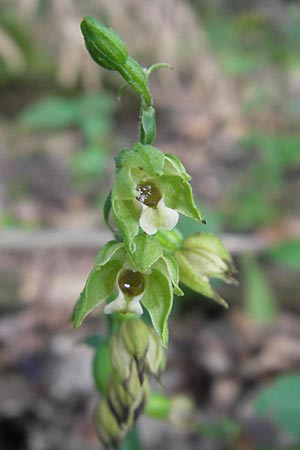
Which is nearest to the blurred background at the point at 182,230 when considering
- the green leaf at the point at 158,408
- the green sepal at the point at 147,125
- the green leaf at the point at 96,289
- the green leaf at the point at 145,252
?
the green leaf at the point at 158,408

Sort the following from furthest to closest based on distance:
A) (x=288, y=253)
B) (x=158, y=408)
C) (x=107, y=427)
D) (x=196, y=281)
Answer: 1. (x=288, y=253)
2. (x=158, y=408)
3. (x=107, y=427)
4. (x=196, y=281)

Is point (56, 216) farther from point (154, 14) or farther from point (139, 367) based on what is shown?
point (139, 367)

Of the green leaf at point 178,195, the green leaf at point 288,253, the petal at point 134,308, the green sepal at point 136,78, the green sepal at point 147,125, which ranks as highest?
the green sepal at point 136,78

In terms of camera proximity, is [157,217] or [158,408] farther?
[158,408]

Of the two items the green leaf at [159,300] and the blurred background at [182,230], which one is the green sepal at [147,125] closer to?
the green leaf at [159,300]

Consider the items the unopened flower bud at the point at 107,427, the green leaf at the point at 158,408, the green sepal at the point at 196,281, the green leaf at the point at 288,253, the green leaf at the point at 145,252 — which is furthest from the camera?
the green leaf at the point at 288,253

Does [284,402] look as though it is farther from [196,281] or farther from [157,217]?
[157,217]

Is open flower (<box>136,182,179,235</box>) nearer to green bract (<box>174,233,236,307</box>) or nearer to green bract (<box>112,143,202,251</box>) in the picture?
green bract (<box>112,143,202,251</box>)

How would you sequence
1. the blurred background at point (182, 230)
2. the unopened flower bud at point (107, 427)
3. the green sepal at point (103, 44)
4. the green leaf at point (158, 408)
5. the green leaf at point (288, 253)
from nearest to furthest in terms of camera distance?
the green sepal at point (103, 44), the unopened flower bud at point (107, 427), the green leaf at point (158, 408), the blurred background at point (182, 230), the green leaf at point (288, 253)

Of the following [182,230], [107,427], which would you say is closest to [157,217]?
[107,427]
